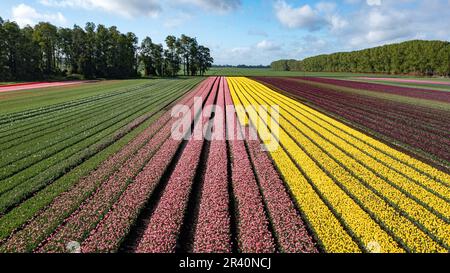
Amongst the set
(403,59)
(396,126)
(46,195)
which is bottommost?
(46,195)

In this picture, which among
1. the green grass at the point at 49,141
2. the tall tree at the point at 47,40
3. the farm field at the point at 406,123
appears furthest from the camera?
the tall tree at the point at 47,40

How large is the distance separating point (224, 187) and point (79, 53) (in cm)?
8894

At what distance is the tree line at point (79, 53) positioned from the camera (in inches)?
2437

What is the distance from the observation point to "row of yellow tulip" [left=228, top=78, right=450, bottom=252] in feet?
24.4

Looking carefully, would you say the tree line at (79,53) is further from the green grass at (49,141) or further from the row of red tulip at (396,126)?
the row of red tulip at (396,126)

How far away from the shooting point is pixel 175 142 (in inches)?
634

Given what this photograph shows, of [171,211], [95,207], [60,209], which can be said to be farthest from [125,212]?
[60,209]

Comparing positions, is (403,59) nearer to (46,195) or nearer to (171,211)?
(171,211)

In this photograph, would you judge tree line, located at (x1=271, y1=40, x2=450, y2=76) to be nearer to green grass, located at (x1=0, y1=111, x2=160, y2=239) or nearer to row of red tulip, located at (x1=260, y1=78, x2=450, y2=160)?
row of red tulip, located at (x1=260, y1=78, x2=450, y2=160)

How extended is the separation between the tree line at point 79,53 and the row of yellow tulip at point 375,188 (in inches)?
2803

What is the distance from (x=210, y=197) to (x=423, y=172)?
9633 mm

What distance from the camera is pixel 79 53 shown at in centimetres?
8212

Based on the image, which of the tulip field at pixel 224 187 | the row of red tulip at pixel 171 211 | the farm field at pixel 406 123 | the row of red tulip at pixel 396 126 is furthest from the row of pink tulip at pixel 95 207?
the row of red tulip at pixel 396 126
